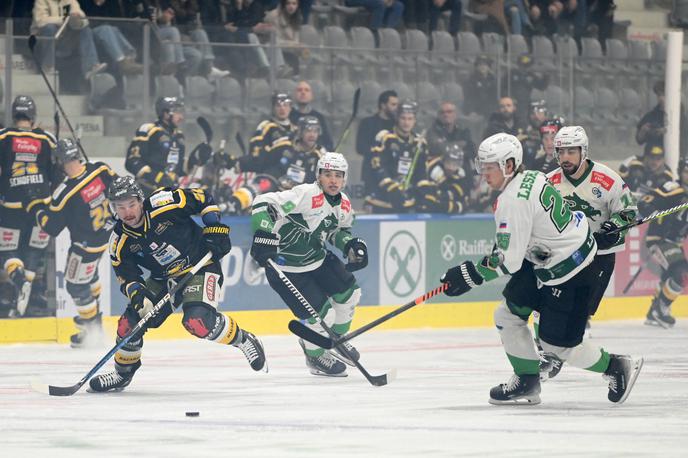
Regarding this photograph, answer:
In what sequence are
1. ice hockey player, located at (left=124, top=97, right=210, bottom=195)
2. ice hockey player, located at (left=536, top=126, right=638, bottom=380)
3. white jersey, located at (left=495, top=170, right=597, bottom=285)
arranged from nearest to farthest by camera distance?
white jersey, located at (left=495, top=170, right=597, bottom=285) → ice hockey player, located at (left=536, top=126, right=638, bottom=380) → ice hockey player, located at (left=124, top=97, right=210, bottom=195)

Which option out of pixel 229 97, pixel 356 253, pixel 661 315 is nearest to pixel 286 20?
pixel 229 97

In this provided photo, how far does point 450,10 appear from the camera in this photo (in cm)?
1596

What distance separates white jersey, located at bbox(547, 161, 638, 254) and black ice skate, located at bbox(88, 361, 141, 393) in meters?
2.79

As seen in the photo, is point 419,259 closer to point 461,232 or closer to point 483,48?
point 461,232

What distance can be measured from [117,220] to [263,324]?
4.01 m

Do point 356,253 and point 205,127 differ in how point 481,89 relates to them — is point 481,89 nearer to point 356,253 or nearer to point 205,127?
point 205,127

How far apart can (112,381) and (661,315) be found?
6.27 meters

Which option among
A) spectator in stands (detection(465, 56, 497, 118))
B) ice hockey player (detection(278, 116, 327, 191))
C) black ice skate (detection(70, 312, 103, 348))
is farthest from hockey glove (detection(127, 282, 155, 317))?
spectator in stands (detection(465, 56, 497, 118))

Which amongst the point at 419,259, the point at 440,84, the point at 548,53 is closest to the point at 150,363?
the point at 419,259

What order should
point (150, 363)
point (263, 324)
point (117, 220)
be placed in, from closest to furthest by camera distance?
point (117, 220)
point (150, 363)
point (263, 324)

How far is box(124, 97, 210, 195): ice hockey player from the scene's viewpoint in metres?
12.5

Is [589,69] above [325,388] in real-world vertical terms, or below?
above

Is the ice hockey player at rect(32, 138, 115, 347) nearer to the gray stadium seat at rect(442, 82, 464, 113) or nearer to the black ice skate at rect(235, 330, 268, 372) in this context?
the black ice skate at rect(235, 330, 268, 372)

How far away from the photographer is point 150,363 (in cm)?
1086
